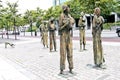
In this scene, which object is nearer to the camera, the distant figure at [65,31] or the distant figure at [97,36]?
the distant figure at [65,31]

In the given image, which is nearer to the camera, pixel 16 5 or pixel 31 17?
pixel 16 5

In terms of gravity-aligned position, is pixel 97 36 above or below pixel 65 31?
below

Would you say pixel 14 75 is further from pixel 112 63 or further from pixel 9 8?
pixel 9 8

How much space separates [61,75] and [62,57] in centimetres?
60

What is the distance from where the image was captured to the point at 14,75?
1045 cm

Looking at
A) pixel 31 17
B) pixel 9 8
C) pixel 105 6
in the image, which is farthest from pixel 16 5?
pixel 31 17

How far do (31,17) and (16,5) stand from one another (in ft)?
75.4

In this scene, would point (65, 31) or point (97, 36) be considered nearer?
point (65, 31)

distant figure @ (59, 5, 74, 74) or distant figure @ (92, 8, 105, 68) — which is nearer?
distant figure @ (59, 5, 74, 74)

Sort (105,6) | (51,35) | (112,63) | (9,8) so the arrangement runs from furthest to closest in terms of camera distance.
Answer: (9,8) < (105,6) < (51,35) < (112,63)

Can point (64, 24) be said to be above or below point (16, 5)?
below

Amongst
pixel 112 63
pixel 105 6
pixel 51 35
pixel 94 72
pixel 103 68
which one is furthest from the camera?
pixel 105 6

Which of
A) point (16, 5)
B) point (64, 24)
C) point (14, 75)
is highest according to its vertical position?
point (16, 5)

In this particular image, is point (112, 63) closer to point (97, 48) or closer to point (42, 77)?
point (97, 48)
